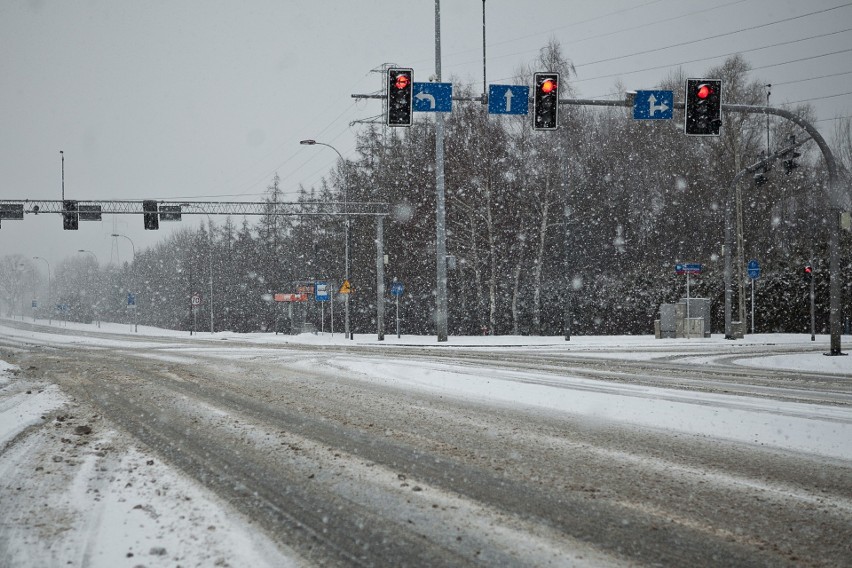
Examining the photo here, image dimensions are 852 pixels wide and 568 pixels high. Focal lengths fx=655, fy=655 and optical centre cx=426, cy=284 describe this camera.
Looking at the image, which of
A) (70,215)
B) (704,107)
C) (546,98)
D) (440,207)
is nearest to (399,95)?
(546,98)

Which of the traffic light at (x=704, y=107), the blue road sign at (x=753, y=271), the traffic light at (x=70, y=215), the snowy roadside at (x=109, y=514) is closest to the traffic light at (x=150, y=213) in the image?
the traffic light at (x=70, y=215)

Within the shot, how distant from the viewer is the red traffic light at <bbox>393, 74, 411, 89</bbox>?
1634 centimetres

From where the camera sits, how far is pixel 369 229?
4509cm

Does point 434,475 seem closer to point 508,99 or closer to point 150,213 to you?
point 508,99

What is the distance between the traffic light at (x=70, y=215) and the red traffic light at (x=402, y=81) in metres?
28.0

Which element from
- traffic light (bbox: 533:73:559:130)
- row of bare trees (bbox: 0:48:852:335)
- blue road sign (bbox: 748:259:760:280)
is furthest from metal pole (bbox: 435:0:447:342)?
blue road sign (bbox: 748:259:760:280)

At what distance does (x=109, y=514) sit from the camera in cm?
431

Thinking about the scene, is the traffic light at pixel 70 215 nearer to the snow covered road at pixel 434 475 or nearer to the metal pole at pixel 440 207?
the metal pole at pixel 440 207

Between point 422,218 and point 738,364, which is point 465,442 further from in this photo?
point 422,218

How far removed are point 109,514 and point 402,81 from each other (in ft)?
45.2

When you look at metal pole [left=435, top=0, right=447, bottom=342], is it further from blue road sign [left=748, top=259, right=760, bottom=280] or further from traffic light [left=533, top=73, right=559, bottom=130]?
blue road sign [left=748, top=259, right=760, bottom=280]

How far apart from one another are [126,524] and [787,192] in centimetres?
5125

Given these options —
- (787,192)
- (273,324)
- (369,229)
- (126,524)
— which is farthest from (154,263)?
(126,524)

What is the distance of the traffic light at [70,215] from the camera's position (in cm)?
3702
